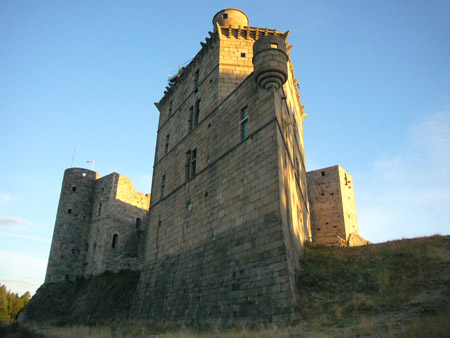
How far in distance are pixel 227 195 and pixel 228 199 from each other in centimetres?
23

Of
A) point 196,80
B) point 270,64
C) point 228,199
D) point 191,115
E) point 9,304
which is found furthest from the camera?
point 9,304

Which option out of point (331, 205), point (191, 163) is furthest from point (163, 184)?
point (331, 205)

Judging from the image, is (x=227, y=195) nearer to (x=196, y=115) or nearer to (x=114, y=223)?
(x=196, y=115)

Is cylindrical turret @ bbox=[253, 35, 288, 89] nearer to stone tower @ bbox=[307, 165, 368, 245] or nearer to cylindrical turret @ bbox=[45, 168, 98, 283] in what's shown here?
stone tower @ bbox=[307, 165, 368, 245]

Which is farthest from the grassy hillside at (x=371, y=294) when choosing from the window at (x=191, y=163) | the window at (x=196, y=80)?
the window at (x=196, y=80)

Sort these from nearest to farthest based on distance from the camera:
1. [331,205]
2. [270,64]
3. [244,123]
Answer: [270,64]
[244,123]
[331,205]

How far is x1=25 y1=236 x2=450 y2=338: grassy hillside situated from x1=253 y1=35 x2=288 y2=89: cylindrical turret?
764 cm

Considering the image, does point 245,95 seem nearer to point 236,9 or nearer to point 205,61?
point 205,61

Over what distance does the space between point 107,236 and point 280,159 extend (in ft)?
66.3

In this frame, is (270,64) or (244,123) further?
(244,123)

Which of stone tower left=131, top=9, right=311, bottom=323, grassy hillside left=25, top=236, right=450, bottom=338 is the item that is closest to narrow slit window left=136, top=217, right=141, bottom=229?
stone tower left=131, top=9, right=311, bottom=323

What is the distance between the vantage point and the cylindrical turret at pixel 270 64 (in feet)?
47.7

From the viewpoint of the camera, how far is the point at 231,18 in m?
21.6

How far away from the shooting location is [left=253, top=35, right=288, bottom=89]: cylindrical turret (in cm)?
1455
